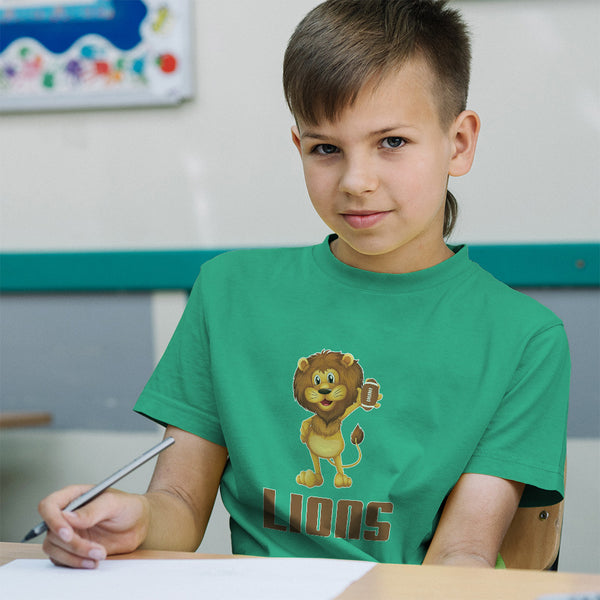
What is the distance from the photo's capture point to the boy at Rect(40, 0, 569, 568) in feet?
2.77

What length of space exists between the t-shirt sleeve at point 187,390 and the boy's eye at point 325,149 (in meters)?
0.25

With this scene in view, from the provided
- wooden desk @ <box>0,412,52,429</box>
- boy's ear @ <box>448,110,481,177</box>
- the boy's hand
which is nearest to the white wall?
wooden desk @ <box>0,412,52,429</box>

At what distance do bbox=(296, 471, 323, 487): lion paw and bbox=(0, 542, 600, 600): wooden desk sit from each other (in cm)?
26

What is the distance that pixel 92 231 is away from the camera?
179cm

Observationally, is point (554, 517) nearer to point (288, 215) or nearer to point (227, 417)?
point (227, 417)

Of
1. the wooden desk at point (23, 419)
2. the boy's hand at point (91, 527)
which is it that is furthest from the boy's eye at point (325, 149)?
the wooden desk at point (23, 419)

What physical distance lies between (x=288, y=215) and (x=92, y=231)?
45cm

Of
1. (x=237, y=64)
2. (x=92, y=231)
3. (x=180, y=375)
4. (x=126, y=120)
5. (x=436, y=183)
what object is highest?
(x=237, y=64)

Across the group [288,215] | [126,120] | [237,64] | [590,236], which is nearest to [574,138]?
[590,236]

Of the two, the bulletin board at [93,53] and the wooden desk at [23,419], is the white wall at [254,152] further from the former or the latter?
the wooden desk at [23,419]

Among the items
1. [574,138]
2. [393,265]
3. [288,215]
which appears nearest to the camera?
[393,265]

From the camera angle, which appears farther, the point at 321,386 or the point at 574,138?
the point at 574,138

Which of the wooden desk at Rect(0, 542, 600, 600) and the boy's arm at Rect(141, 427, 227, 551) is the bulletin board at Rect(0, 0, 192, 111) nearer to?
the boy's arm at Rect(141, 427, 227, 551)

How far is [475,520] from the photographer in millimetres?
825
